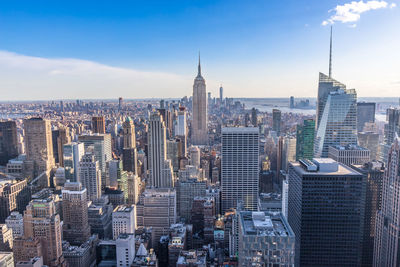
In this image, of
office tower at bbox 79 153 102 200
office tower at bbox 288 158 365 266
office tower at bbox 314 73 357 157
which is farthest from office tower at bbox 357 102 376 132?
office tower at bbox 79 153 102 200

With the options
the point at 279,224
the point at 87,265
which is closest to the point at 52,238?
the point at 87,265

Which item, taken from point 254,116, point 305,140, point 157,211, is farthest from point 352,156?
point 254,116

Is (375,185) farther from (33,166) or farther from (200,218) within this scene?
(33,166)

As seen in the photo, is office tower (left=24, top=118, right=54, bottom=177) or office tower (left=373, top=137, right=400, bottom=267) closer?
office tower (left=373, top=137, right=400, bottom=267)

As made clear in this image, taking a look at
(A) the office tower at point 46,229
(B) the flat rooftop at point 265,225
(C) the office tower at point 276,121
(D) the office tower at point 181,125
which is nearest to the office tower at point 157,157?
(A) the office tower at point 46,229

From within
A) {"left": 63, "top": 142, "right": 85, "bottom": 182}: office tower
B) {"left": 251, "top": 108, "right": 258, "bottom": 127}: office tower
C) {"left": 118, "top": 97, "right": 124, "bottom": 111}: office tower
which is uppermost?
{"left": 118, "top": 97, "right": 124, "bottom": 111}: office tower

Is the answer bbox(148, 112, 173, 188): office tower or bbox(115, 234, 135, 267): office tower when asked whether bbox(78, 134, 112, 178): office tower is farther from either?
bbox(115, 234, 135, 267): office tower
